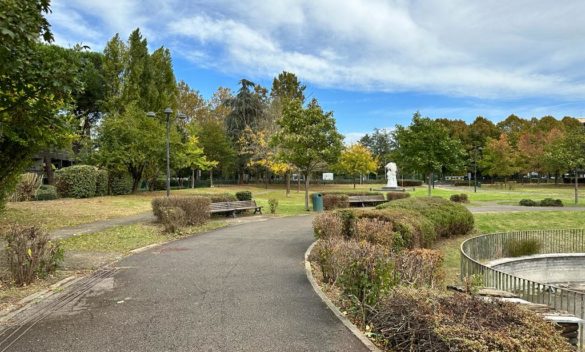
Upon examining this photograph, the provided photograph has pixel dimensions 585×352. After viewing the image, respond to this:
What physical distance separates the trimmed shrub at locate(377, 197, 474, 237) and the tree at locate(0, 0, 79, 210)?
9.41 m

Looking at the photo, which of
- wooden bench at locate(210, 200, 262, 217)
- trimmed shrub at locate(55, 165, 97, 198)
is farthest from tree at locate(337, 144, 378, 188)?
wooden bench at locate(210, 200, 262, 217)

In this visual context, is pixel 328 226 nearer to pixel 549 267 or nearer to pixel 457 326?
pixel 457 326

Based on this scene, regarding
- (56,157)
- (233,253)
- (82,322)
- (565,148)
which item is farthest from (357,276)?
(56,157)

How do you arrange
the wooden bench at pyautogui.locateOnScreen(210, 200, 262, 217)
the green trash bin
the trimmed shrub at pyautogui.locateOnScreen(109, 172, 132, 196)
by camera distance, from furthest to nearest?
the trimmed shrub at pyautogui.locateOnScreen(109, 172, 132, 196) < the green trash bin < the wooden bench at pyautogui.locateOnScreen(210, 200, 262, 217)

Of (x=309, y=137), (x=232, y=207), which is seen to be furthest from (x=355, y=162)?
(x=232, y=207)

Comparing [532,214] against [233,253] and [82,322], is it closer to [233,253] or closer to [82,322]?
[233,253]

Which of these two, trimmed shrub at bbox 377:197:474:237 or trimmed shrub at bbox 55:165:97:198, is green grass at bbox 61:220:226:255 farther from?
trimmed shrub at bbox 55:165:97:198

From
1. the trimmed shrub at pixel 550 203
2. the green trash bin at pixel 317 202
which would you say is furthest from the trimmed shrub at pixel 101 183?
the trimmed shrub at pixel 550 203

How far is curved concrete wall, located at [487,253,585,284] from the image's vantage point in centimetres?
1259

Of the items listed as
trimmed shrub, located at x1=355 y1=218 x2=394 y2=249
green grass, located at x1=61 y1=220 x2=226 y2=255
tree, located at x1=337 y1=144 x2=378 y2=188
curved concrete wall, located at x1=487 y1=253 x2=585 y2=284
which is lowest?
curved concrete wall, located at x1=487 y1=253 x2=585 y2=284

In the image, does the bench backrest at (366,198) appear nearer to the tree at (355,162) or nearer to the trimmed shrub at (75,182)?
the trimmed shrub at (75,182)

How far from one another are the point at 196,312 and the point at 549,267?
11776 millimetres

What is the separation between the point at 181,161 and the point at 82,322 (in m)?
29.5

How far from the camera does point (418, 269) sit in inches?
253
